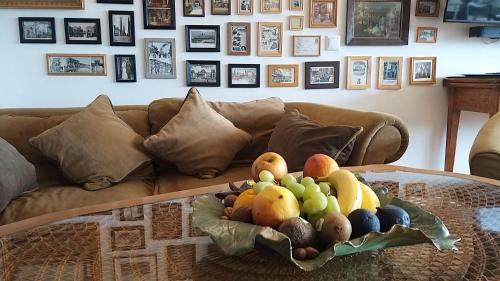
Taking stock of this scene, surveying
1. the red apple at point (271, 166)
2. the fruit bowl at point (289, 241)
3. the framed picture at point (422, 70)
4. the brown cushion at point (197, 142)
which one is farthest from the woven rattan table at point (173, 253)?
the framed picture at point (422, 70)

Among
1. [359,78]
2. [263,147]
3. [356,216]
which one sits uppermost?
[359,78]

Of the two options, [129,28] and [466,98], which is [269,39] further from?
[466,98]

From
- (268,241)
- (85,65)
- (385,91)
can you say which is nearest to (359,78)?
(385,91)

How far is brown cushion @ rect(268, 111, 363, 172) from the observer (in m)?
1.73

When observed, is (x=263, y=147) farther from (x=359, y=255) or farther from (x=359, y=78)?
(x=359, y=255)

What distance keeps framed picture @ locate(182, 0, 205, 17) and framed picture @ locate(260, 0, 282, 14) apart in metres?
0.42

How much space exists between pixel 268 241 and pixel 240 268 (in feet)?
0.32

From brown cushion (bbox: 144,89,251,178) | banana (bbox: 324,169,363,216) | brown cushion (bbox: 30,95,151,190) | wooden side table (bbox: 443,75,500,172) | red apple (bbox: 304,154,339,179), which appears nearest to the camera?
banana (bbox: 324,169,363,216)

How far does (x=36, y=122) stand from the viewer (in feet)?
7.04

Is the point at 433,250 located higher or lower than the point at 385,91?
lower

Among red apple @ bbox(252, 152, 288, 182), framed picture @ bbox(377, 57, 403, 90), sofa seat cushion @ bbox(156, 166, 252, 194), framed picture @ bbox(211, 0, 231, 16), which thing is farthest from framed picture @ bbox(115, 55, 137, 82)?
red apple @ bbox(252, 152, 288, 182)

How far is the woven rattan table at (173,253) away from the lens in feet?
2.40

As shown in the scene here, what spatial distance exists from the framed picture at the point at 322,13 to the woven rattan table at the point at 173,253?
210 cm

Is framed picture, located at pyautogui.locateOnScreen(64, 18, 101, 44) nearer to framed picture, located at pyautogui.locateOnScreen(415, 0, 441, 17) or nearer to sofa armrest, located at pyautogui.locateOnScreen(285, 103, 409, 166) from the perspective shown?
sofa armrest, located at pyautogui.locateOnScreen(285, 103, 409, 166)
